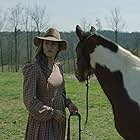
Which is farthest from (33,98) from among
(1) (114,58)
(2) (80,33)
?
(1) (114,58)

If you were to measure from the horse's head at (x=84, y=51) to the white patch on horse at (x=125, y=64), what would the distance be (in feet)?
0.29

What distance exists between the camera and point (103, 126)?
25.6 feet

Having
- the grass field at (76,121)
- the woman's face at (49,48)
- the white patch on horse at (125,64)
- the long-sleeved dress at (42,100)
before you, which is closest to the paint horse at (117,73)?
the white patch on horse at (125,64)

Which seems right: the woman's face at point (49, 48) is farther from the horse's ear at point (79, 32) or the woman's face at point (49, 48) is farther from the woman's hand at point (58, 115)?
the woman's hand at point (58, 115)

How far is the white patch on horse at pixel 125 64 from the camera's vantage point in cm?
313

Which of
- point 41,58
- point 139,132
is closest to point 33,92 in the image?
point 41,58

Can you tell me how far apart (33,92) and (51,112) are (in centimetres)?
26

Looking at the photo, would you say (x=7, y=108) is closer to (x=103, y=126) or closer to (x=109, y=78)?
(x=103, y=126)

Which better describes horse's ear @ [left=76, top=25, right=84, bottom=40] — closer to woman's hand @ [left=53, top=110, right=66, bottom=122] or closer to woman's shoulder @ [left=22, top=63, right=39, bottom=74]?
woman's shoulder @ [left=22, top=63, right=39, bottom=74]

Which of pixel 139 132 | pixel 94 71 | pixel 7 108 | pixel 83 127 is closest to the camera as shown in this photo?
pixel 139 132

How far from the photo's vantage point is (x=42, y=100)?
147 inches

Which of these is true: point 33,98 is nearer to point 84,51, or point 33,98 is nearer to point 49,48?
point 49,48

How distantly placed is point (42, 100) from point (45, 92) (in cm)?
9

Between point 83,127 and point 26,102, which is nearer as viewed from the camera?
point 26,102
